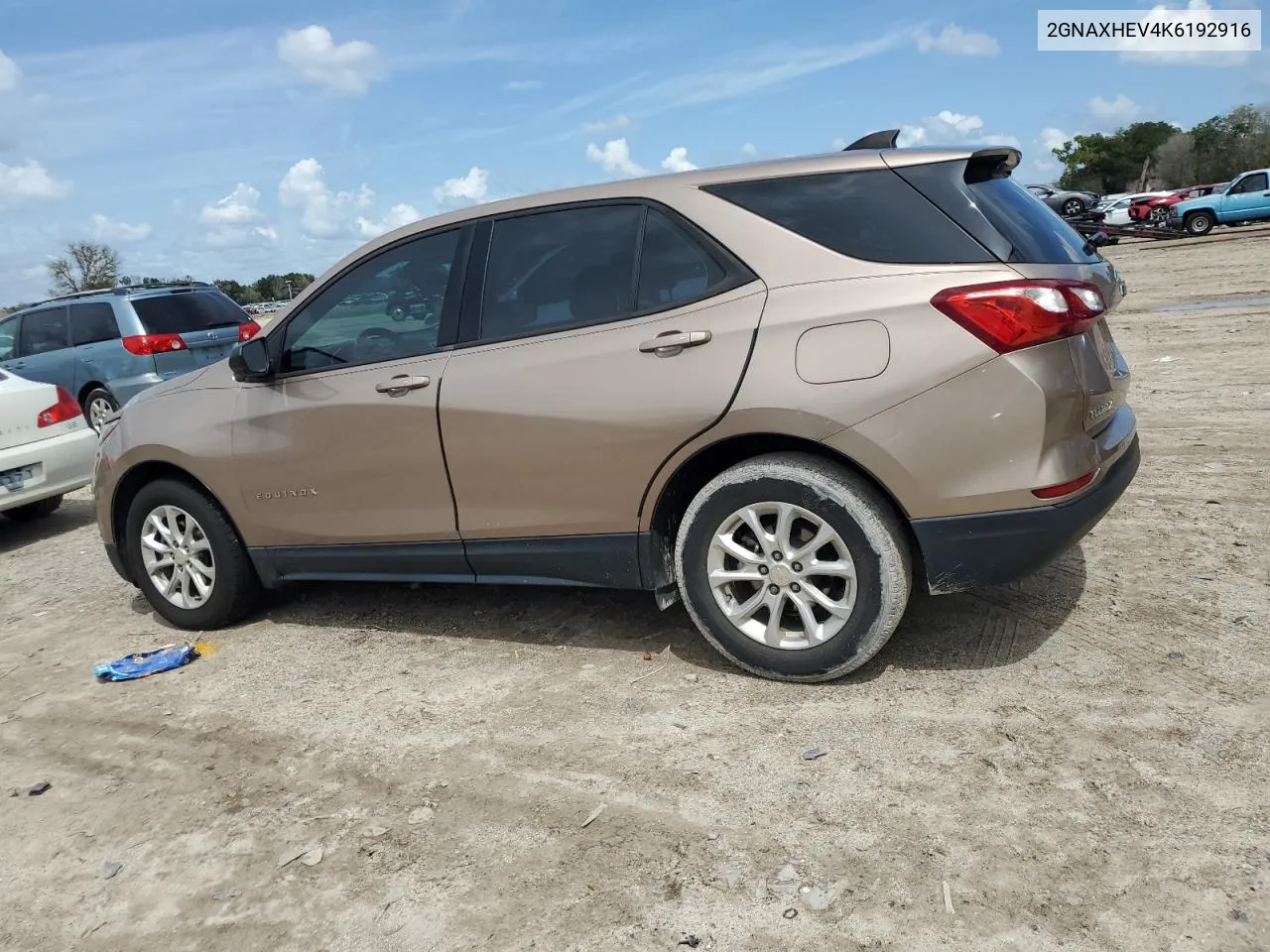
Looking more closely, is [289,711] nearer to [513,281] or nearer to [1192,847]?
[513,281]

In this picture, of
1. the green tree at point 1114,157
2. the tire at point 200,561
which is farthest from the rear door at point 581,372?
the green tree at point 1114,157

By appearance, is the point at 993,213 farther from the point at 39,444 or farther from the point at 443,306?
the point at 39,444

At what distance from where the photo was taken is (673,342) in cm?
352

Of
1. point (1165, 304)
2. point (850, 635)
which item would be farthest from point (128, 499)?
point (1165, 304)

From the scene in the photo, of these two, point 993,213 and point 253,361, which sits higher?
point 993,213

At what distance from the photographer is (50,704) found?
4.25 meters

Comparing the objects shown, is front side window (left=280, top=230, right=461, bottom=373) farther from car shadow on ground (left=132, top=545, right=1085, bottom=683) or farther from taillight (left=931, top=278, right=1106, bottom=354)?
taillight (left=931, top=278, right=1106, bottom=354)

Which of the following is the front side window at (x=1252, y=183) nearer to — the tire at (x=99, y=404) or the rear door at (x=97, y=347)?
the rear door at (x=97, y=347)

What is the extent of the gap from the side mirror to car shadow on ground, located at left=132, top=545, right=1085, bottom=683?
1.25 m

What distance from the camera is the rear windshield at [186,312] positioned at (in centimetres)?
1136

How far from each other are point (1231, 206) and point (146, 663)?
30.9m

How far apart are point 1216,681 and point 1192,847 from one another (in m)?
1.00

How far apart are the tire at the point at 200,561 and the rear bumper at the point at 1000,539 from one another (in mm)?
3168

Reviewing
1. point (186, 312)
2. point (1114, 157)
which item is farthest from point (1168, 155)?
point (186, 312)
